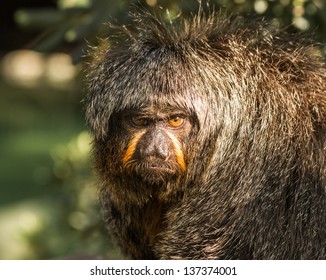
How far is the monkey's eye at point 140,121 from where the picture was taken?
445 centimetres

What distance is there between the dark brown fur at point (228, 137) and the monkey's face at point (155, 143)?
0.05 metres

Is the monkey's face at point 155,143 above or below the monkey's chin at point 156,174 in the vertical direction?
above

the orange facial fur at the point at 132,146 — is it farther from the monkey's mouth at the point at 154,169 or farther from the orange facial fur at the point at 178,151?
the orange facial fur at the point at 178,151

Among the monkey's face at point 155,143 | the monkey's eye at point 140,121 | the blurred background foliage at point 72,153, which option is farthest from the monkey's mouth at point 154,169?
the blurred background foliage at point 72,153

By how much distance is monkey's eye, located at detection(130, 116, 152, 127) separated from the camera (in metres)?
4.45

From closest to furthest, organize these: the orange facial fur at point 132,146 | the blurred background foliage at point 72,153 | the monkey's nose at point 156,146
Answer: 1. the monkey's nose at point 156,146
2. the orange facial fur at point 132,146
3. the blurred background foliage at point 72,153

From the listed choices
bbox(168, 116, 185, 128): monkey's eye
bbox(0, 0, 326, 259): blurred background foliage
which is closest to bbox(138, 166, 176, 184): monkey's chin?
bbox(168, 116, 185, 128): monkey's eye

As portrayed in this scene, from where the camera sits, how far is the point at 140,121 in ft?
14.7

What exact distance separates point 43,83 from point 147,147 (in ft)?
35.4

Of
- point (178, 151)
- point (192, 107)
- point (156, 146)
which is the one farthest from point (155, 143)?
point (192, 107)

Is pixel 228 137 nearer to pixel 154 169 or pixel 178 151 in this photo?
pixel 178 151

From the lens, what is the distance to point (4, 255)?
9.65m

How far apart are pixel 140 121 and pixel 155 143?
0.58 ft
